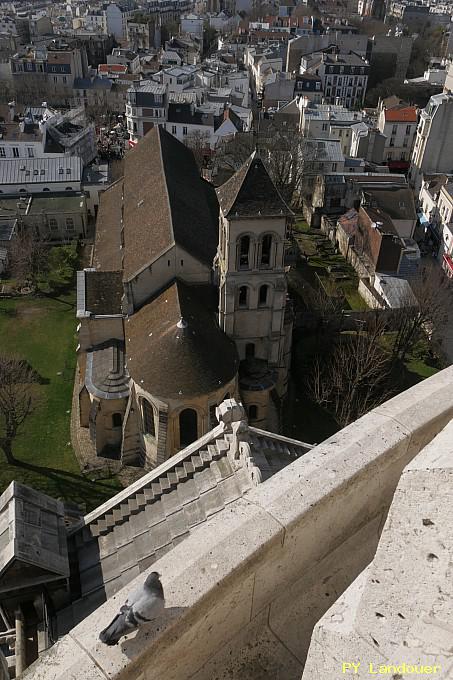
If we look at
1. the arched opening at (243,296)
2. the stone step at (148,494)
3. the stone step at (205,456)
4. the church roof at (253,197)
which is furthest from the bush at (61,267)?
the stone step at (205,456)

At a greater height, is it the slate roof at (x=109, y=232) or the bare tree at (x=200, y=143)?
the slate roof at (x=109, y=232)

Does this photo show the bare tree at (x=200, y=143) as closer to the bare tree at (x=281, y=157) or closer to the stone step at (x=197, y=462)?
the bare tree at (x=281, y=157)

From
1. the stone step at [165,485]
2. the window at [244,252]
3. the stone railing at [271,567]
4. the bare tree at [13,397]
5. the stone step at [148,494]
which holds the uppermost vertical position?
the stone railing at [271,567]

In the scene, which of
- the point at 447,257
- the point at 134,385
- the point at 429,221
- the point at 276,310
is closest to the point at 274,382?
the point at 276,310

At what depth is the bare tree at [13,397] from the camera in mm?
Result: 28578

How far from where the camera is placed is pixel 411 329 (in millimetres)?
37656

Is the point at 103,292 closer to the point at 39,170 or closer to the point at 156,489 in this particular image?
the point at 156,489

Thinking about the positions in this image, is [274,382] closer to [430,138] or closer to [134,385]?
[134,385]

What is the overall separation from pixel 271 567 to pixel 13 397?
2663cm

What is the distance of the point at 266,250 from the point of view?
27.3m

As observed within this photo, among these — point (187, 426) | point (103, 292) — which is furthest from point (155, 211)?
point (187, 426)

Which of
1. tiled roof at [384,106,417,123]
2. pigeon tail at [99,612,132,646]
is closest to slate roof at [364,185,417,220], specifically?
tiled roof at [384,106,417,123]

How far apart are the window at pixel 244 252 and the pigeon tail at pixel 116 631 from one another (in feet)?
75.4

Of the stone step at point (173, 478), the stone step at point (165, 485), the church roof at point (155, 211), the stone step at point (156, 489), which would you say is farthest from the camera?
the church roof at point (155, 211)
